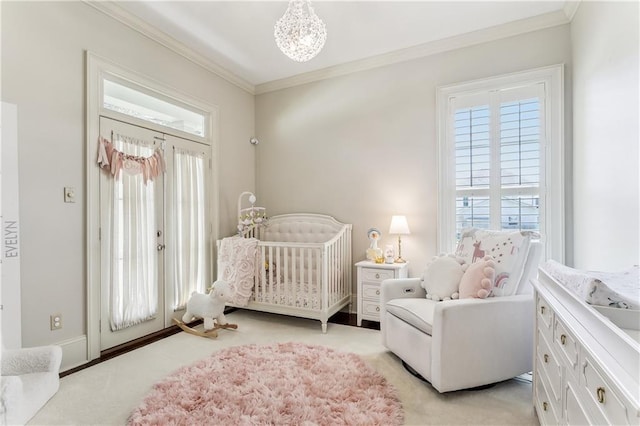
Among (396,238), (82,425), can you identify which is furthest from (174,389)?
(396,238)

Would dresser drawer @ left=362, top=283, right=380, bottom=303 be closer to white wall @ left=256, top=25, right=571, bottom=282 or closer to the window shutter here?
white wall @ left=256, top=25, right=571, bottom=282

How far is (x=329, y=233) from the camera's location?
3627 mm

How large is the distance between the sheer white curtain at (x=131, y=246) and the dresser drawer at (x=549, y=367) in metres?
2.92

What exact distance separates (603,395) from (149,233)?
10.1ft

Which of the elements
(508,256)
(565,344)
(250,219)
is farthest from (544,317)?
(250,219)

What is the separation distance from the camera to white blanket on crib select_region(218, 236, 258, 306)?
3.20 m

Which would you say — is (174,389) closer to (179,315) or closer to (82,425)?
(82,425)

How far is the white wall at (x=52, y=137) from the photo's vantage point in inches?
81.0

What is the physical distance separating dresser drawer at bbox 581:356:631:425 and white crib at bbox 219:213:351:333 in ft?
7.13

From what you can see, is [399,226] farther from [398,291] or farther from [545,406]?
[545,406]

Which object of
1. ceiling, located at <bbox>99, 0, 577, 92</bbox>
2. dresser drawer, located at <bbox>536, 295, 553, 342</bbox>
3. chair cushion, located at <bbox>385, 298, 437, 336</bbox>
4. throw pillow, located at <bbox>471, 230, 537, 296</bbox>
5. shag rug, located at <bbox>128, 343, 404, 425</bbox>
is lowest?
shag rug, located at <bbox>128, 343, 404, 425</bbox>

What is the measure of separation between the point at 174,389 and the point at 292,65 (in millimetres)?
3287

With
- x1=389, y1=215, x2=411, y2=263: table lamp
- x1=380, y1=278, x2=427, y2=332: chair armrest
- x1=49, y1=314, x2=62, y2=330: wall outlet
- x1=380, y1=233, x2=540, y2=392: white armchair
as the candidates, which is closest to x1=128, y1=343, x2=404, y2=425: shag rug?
x1=380, y1=233, x2=540, y2=392: white armchair

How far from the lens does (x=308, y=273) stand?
3.05m
